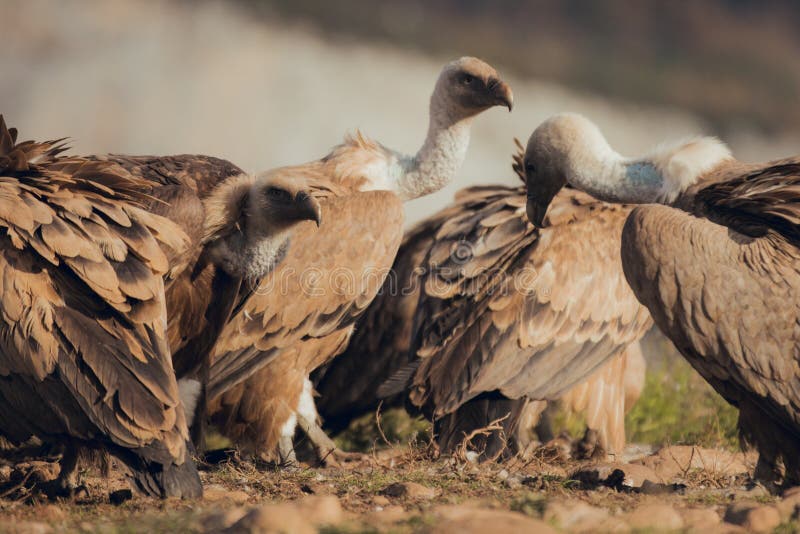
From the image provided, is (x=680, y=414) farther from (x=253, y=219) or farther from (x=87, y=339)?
(x=87, y=339)

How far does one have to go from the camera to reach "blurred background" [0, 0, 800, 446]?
13688mm

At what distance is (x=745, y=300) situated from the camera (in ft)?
18.2

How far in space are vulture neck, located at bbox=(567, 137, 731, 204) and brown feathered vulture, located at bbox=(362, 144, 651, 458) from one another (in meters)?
0.41

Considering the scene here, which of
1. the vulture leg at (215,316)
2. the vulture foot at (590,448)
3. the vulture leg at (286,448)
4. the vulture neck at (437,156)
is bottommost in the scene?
the vulture leg at (286,448)

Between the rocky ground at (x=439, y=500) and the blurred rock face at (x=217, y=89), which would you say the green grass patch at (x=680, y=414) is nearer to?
the rocky ground at (x=439, y=500)

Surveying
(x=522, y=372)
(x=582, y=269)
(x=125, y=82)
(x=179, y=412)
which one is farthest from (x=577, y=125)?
(x=125, y=82)

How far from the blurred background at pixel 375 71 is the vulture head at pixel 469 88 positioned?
9.22ft

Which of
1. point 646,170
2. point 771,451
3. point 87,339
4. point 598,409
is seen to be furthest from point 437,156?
point 87,339

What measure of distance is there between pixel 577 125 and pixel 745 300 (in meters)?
1.72

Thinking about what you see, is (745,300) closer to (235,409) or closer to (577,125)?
(577,125)

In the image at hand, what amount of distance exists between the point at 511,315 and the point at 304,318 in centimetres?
113

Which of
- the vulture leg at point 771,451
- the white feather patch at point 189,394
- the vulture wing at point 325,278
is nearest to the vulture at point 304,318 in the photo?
the vulture wing at point 325,278

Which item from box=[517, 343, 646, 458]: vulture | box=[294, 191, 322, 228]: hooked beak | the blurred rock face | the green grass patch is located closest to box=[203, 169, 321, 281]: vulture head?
box=[294, 191, 322, 228]: hooked beak

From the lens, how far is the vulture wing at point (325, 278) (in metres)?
6.91
